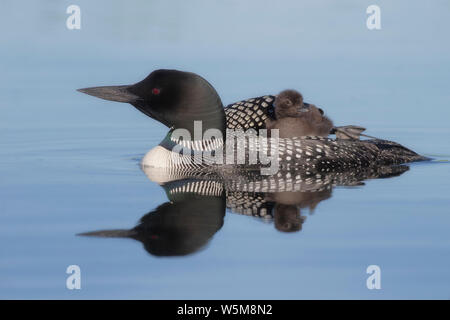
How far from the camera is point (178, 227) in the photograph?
4.80 metres

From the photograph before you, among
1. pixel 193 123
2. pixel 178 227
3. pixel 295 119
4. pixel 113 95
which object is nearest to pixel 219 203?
pixel 178 227

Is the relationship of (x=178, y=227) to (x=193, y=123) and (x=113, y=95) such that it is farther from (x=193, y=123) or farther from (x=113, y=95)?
(x=113, y=95)

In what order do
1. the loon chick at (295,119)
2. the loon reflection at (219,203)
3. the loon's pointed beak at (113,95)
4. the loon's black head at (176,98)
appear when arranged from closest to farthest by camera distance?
the loon reflection at (219,203), the loon's black head at (176,98), the loon's pointed beak at (113,95), the loon chick at (295,119)

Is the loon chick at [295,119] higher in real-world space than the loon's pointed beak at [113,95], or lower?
lower

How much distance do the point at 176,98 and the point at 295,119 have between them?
1097 mm

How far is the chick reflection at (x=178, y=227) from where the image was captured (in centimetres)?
451

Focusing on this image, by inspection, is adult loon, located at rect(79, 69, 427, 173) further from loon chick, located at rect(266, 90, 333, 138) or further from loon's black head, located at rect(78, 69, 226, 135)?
loon chick, located at rect(266, 90, 333, 138)

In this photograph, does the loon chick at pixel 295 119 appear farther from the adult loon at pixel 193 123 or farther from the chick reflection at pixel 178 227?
the chick reflection at pixel 178 227

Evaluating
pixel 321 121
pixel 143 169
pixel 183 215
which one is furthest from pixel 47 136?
pixel 183 215

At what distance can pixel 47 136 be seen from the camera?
8.54 meters

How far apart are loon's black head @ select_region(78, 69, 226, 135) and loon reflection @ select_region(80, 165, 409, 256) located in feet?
1.38

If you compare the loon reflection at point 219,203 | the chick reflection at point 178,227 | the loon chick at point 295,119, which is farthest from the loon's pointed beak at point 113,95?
the chick reflection at point 178,227

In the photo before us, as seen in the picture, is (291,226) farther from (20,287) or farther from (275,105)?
(275,105)

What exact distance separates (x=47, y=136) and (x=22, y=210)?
10.6 ft
